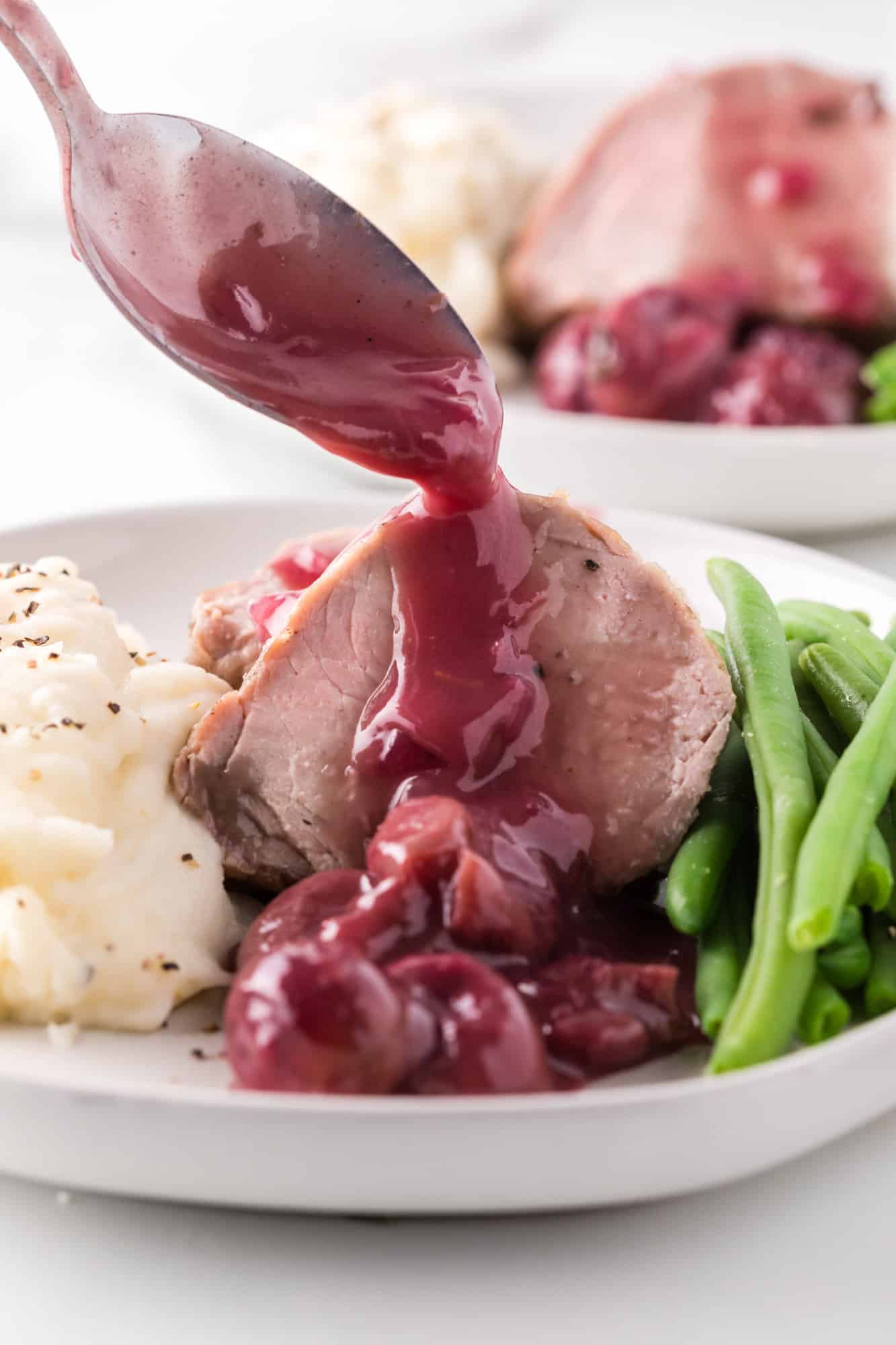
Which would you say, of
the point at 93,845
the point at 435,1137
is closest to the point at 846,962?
the point at 435,1137

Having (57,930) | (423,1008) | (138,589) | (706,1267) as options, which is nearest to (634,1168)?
(706,1267)

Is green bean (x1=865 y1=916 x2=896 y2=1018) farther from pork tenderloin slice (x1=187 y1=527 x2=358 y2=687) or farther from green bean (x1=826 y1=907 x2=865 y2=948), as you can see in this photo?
pork tenderloin slice (x1=187 y1=527 x2=358 y2=687)

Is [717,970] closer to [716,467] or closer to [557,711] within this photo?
[557,711]

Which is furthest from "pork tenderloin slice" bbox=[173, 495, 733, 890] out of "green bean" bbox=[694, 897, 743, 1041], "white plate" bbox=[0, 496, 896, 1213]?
"white plate" bbox=[0, 496, 896, 1213]

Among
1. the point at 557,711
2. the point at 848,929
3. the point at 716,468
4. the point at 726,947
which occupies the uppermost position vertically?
the point at 557,711

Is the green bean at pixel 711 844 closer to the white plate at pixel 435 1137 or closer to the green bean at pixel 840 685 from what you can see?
the green bean at pixel 840 685

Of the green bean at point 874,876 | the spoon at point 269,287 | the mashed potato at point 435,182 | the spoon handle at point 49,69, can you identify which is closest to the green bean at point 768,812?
the green bean at point 874,876
